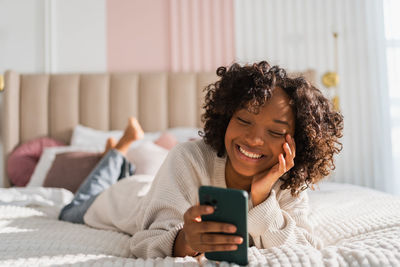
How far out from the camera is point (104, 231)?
1.32m

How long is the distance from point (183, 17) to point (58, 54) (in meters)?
1.05

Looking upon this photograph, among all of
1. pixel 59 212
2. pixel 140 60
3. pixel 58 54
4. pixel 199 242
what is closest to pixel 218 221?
pixel 199 242

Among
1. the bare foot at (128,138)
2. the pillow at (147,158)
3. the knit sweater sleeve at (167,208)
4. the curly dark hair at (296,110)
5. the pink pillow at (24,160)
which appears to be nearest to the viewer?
the knit sweater sleeve at (167,208)

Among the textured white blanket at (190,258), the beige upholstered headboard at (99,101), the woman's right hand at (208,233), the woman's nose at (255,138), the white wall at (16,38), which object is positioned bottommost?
the textured white blanket at (190,258)

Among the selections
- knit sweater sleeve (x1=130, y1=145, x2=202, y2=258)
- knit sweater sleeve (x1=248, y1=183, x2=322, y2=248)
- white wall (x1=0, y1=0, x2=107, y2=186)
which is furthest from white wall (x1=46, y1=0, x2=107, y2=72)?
knit sweater sleeve (x1=248, y1=183, x2=322, y2=248)

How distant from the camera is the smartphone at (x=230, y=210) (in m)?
0.72

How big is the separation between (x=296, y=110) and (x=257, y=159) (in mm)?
177

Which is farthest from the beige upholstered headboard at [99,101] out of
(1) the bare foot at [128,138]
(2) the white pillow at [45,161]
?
(1) the bare foot at [128,138]

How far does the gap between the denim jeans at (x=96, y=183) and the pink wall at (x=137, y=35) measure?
1.34m

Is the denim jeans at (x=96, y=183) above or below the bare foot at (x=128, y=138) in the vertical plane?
below

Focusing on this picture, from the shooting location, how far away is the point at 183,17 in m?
3.07

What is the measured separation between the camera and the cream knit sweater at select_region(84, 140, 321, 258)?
99cm

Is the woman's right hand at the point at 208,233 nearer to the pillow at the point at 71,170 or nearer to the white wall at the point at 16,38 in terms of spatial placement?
the pillow at the point at 71,170

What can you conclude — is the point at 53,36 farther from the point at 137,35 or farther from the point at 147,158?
the point at 147,158
